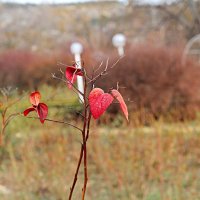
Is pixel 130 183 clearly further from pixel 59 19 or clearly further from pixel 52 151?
pixel 59 19

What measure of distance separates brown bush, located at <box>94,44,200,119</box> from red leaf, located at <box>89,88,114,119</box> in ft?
24.4

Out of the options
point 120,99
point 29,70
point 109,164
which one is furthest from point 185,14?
point 120,99

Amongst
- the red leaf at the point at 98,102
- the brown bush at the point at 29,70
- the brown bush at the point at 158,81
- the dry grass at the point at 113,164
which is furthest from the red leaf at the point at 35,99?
the brown bush at the point at 29,70

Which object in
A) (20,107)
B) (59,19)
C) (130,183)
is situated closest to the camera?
(130,183)

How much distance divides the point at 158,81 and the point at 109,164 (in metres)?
4.00

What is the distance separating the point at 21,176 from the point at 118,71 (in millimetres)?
4153

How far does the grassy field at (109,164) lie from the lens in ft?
14.7

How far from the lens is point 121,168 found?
499 cm

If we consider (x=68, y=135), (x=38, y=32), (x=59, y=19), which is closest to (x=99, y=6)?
(x=59, y=19)

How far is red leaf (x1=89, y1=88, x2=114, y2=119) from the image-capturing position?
1.12 m

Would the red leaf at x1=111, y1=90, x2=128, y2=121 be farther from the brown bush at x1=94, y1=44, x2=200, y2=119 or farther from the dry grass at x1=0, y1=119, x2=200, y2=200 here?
the brown bush at x1=94, y1=44, x2=200, y2=119

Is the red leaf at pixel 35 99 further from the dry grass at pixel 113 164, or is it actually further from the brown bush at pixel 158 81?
the brown bush at pixel 158 81

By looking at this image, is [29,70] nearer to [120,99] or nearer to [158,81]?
[158,81]

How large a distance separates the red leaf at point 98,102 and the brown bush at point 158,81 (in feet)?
24.4
